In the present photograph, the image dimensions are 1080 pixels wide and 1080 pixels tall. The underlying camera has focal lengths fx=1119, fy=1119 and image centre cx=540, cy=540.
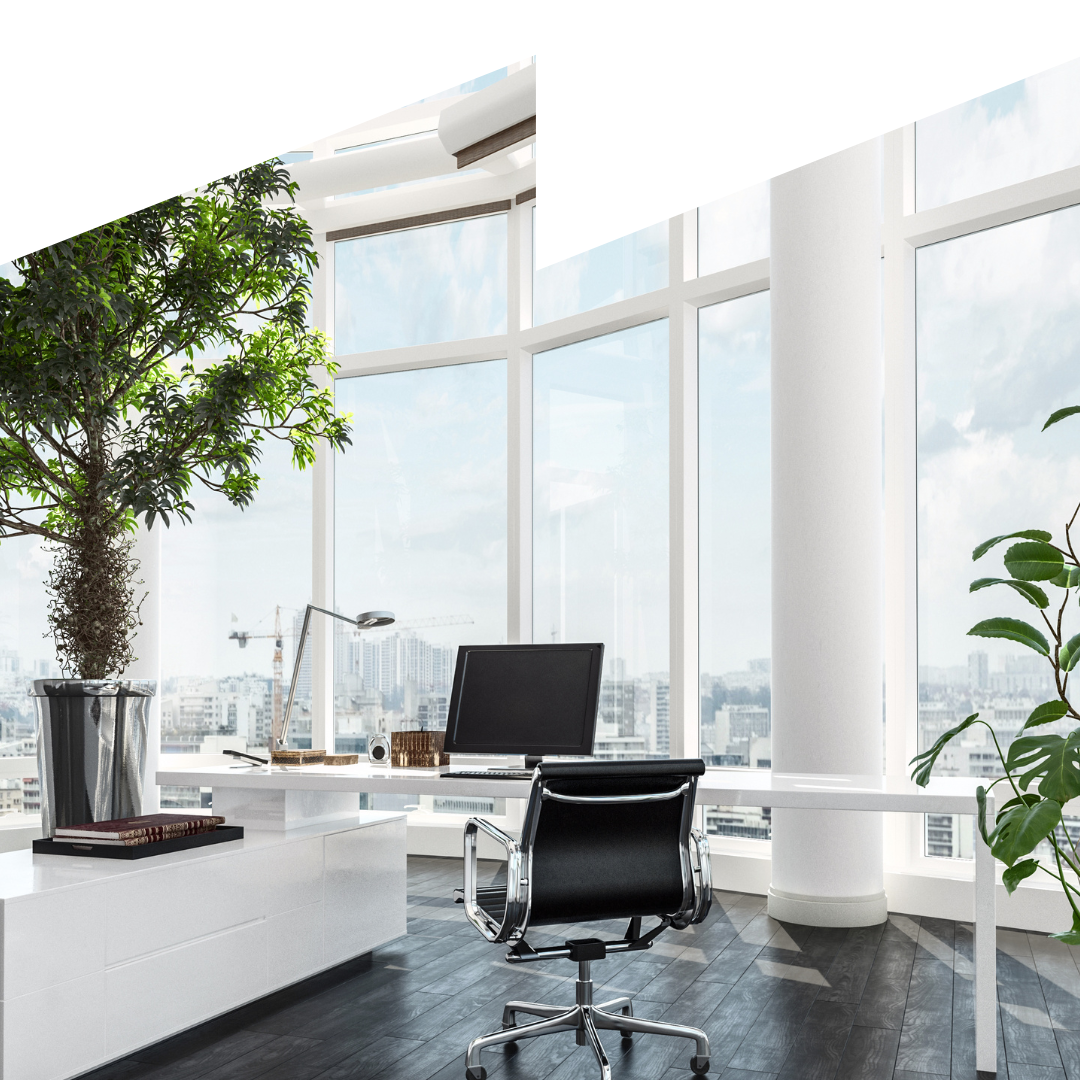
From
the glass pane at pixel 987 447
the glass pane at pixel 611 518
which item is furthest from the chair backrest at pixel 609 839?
the glass pane at pixel 611 518

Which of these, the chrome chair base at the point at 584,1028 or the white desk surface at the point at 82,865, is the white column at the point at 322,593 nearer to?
the white desk surface at the point at 82,865

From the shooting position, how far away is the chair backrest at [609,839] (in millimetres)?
2961

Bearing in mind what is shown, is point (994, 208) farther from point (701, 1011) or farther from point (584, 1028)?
point (584, 1028)

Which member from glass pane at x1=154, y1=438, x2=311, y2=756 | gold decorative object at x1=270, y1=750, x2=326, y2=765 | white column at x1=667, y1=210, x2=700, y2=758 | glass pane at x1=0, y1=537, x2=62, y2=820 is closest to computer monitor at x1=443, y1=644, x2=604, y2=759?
gold decorative object at x1=270, y1=750, x2=326, y2=765

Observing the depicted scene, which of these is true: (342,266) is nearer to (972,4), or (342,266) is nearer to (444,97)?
(444,97)

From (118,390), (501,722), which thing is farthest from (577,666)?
(118,390)

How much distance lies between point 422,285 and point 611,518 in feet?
6.91

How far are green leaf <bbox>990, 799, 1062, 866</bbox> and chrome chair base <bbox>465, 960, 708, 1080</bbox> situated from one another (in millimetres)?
1015

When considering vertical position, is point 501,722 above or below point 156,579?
below

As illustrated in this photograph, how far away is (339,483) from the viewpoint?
7438 millimetres

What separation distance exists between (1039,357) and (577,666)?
8.81 feet

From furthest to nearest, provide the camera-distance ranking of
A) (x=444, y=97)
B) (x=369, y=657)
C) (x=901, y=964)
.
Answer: (x=369, y=657) → (x=444, y=97) → (x=901, y=964)

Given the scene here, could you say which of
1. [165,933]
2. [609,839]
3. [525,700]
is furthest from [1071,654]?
[165,933]

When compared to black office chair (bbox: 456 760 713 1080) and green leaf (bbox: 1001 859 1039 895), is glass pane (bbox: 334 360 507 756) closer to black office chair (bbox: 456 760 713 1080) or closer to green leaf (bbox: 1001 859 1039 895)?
black office chair (bbox: 456 760 713 1080)
